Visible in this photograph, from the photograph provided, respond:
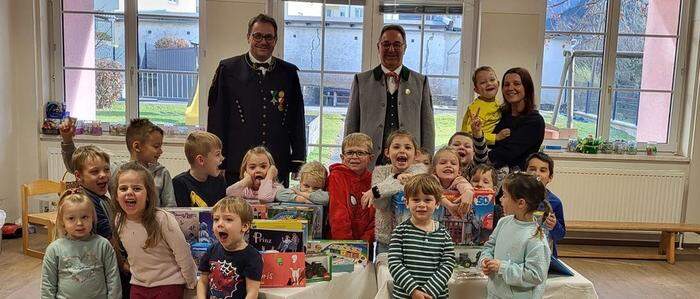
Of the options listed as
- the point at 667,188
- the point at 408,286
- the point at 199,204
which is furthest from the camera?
the point at 667,188

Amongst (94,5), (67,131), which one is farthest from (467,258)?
(94,5)

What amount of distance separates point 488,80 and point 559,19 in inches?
90.9

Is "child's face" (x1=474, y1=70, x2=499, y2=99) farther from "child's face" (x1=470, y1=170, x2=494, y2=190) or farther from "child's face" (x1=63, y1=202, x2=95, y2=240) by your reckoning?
"child's face" (x1=63, y1=202, x2=95, y2=240)

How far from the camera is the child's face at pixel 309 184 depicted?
9.00ft

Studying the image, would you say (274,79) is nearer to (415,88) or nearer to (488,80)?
(415,88)

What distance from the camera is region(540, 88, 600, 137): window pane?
17.6 ft

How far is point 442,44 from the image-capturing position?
5215 mm

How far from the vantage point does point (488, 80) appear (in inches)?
132

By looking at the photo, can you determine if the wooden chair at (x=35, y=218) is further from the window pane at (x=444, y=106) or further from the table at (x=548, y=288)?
the window pane at (x=444, y=106)

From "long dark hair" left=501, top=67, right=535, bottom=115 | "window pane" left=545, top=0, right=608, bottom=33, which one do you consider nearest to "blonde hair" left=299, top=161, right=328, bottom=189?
"long dark hair" left=501, top=67, right=535, bottom=115

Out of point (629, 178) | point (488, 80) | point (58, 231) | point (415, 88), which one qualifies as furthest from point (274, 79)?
point (629, 178)

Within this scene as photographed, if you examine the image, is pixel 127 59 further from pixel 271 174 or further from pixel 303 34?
pixel 271 174

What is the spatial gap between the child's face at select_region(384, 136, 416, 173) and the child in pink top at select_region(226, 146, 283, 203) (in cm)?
54

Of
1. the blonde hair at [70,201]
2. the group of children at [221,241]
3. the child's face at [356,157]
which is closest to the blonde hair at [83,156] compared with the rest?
the group of children at [221,241]
